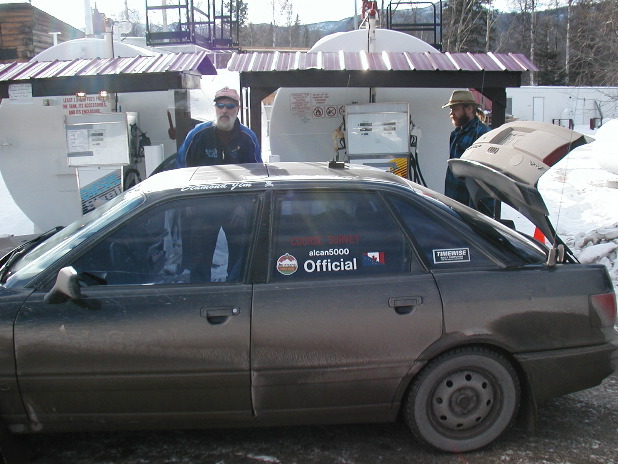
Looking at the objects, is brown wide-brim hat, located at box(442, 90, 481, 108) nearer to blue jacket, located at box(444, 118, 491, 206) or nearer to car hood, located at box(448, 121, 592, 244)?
blue jacket, located at box(444, 118, 491, 206)

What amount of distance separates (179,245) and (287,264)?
59 cm

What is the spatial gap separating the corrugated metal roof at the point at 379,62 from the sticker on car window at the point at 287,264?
198 inches

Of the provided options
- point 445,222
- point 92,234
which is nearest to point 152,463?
point 92,234

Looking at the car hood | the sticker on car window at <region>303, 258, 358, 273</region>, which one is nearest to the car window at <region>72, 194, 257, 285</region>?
the sticker on car window at <region>303, 258, 358, 273</region>

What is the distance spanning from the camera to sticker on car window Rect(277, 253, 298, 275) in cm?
309

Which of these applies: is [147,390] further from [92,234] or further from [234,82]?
[234,82]

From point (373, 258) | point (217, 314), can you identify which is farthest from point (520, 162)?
point (217, 314)

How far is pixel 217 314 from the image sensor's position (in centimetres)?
295

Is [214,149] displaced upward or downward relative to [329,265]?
upward

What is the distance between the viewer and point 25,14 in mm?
22156

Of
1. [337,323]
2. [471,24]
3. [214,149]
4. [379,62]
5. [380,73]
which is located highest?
[471,24]

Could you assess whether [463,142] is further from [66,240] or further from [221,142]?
[66,240]

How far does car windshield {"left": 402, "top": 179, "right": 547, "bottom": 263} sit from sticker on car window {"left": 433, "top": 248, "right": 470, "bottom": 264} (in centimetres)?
16

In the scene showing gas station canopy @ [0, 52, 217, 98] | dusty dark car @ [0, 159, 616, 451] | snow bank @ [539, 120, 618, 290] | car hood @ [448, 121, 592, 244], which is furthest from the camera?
gas station canopy @ [0, 52, 217, 98]
